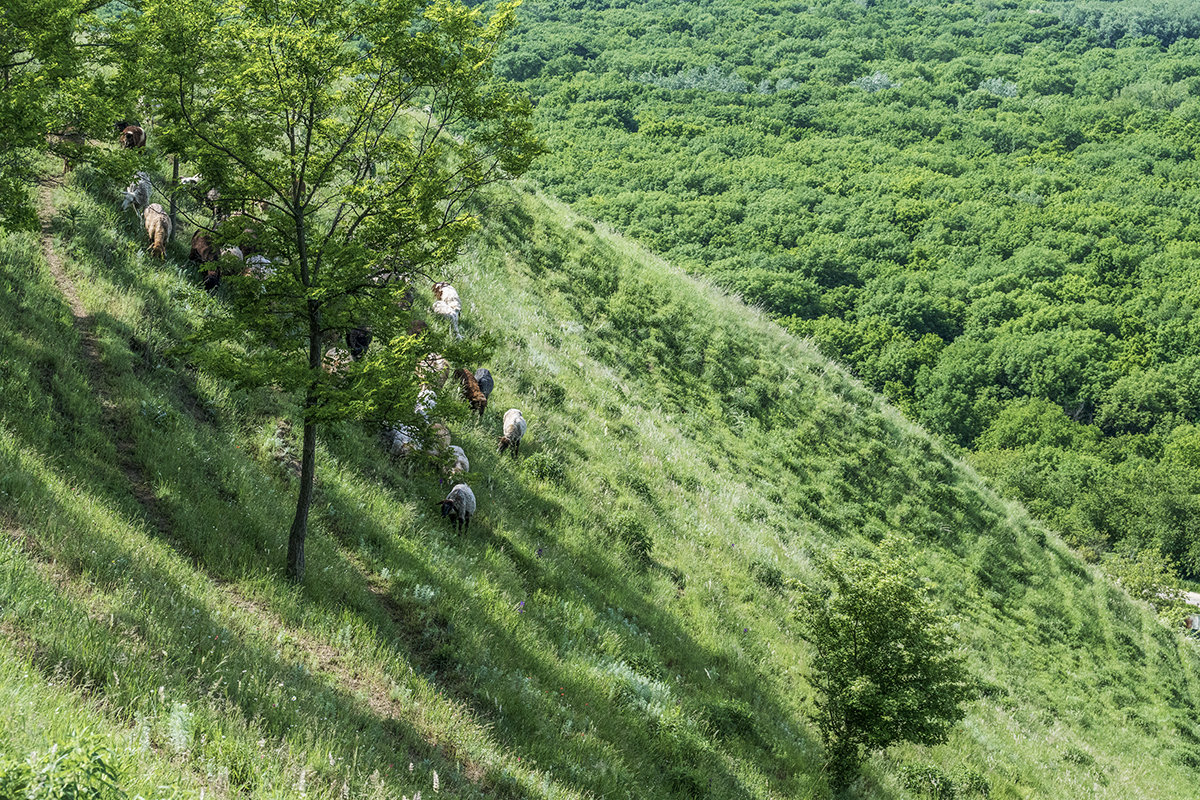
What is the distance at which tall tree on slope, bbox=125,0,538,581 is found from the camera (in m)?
7.56

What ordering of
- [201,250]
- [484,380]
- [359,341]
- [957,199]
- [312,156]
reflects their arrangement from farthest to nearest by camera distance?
[957,199] < [484,380] < [201,250] < [359,341] < [312,156]

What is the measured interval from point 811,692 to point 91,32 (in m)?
16.3

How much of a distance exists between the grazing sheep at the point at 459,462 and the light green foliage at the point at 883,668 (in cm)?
604

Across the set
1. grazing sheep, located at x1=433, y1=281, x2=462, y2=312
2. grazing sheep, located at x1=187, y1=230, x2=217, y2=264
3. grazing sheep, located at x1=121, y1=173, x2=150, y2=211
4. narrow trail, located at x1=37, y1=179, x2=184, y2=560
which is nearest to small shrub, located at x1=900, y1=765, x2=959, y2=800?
narrow trail, located at x1=37, y1=179, x2=184, y2=560

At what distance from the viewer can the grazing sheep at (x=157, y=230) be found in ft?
43.2

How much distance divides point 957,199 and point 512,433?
124212mm

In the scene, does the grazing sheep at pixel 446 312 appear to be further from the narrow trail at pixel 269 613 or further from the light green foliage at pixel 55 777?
the light green foliage at pixel 55 777

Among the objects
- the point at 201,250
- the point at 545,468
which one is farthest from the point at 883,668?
the point at 201,250

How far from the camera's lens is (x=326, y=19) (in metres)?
7.77

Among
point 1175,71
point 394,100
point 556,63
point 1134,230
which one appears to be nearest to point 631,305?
point 394,100

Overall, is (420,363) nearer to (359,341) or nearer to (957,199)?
(359,341)

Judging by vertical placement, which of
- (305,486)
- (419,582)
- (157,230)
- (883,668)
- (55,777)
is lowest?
(419,582)

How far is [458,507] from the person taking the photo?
11336 millimetres

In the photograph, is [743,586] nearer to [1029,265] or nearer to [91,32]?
[91,32]
